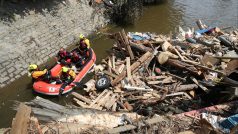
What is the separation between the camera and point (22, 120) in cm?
671

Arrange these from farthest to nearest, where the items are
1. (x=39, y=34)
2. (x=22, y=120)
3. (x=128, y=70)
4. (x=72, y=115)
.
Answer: (x=39, y=34) → (x=128, y=70) → (x=72, y=115) → (x=22, y=120)

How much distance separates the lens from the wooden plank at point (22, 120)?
655 centimetres

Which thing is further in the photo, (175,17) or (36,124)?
(175,17)

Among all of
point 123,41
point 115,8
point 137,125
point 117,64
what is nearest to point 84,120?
point 137,125

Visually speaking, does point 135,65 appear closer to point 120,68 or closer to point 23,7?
point 120,68

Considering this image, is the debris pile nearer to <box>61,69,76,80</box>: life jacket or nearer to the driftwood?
<box>61,69,76,80</box>: life jacket

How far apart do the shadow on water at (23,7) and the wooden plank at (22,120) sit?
11.4m

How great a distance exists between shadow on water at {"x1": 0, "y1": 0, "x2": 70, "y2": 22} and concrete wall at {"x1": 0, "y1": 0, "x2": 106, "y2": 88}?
24 cm

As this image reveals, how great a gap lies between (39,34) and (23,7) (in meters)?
2.13

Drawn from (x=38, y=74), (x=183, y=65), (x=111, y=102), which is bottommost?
(x=111, y=102)

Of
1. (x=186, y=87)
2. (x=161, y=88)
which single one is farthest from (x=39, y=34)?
(x=186, y=87)

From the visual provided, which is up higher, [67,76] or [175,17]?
[175,17]

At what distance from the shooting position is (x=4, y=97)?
14.2m

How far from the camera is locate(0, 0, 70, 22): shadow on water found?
56.2 ft
